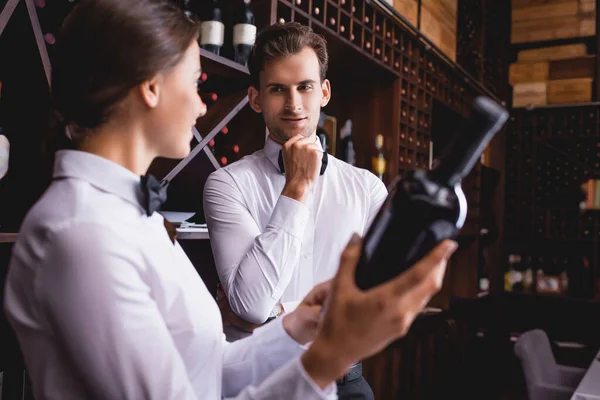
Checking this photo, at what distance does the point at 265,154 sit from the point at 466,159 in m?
1.25

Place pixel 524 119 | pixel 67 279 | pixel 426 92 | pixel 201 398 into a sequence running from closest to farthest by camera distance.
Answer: pixel 67 279 < pixel 201 398 < pixel 426 92 < pixel 524 119

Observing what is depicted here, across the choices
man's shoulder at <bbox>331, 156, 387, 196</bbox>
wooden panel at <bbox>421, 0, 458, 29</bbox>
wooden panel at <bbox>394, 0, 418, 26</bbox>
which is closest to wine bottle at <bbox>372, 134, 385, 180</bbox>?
wooden panel at <bbox>394, 0, 418, 26</bbox>

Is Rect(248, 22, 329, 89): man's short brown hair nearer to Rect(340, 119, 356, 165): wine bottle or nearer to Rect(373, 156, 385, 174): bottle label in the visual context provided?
Rect(340, 119, 356, 165): wine bottle

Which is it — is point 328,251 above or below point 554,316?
above

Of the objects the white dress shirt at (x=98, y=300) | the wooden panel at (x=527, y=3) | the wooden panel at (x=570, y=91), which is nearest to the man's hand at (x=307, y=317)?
the white dress shirt at (x=98, y=300)

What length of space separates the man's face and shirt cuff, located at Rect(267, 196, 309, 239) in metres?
0.32

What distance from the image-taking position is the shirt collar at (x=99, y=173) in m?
0.79

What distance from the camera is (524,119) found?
593 centimetres

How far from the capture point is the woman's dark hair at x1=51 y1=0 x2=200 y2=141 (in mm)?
789

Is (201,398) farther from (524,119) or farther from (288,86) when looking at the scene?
(524,119)

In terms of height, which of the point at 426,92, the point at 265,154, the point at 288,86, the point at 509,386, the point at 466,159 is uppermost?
the point at 426,92

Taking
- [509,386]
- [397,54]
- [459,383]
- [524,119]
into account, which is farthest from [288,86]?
[524,119]

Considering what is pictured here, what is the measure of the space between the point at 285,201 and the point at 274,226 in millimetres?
73

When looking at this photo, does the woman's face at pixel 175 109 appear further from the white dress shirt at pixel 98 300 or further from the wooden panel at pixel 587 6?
the wooden panel at pixel 587 6
